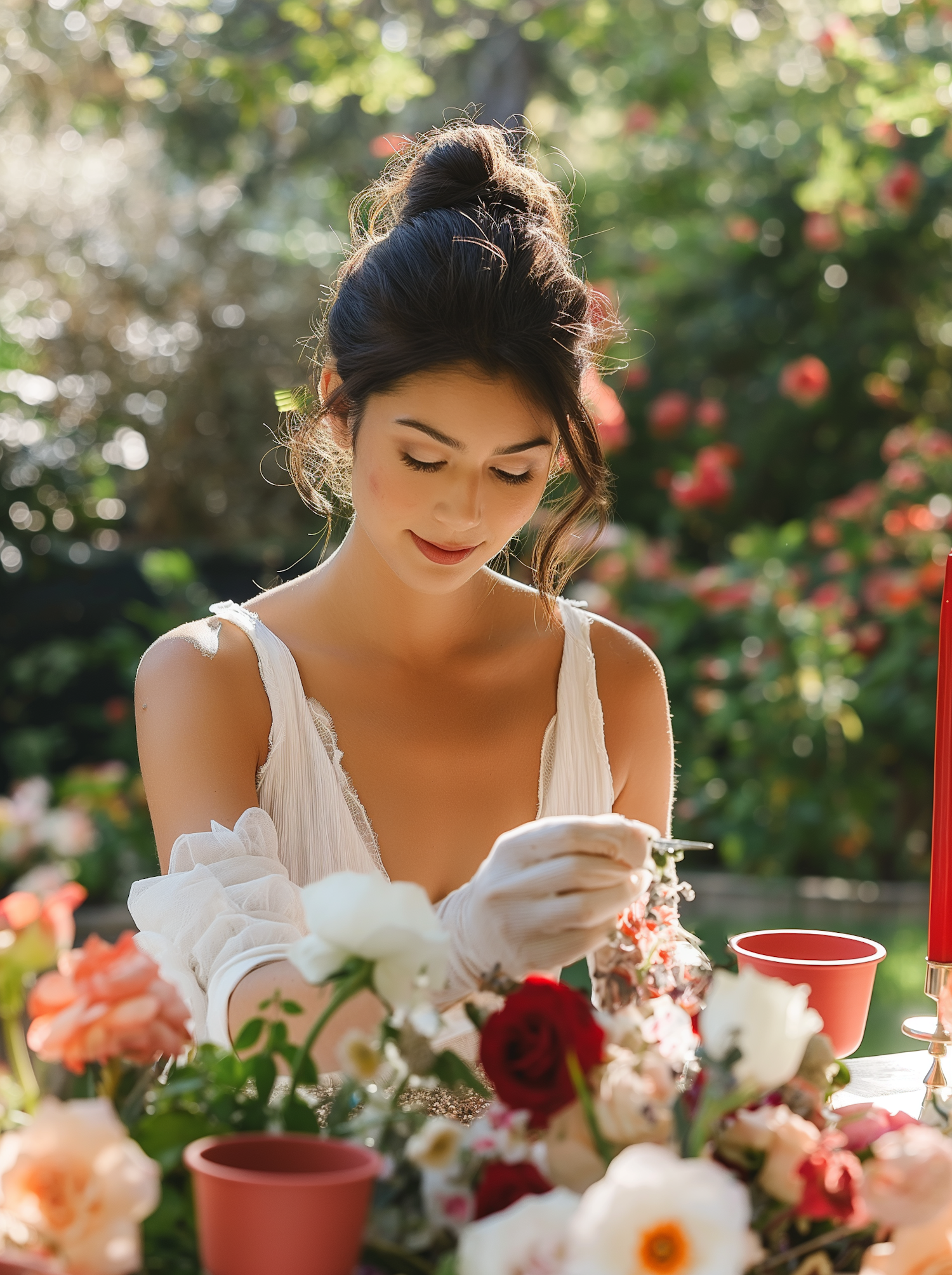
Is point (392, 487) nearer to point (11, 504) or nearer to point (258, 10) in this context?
Result: point (11, 504)

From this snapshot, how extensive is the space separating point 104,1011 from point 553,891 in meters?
0.30

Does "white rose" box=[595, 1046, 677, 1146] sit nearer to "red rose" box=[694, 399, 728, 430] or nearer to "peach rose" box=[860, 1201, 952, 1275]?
"peach rose" box=[860, 1201, 952, 1275]

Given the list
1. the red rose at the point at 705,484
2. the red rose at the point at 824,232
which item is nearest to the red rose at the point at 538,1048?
the red rose at the point at 705,484

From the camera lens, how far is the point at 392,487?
4.82 feet

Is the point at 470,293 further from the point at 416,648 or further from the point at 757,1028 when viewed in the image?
the point at 757,1028

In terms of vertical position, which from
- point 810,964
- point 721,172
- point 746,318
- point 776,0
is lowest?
point 810,964

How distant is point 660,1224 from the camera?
0.54 m

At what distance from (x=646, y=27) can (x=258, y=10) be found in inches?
80.0

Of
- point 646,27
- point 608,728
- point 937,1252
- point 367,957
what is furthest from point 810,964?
point 646,27

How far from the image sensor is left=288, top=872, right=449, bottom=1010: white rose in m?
0.65

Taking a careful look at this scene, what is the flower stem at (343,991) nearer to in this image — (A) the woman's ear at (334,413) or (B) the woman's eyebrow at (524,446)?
(B) the woman's eyebrow at (524,446)

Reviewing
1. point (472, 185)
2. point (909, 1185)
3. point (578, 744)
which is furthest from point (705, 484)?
point (909, 1185)

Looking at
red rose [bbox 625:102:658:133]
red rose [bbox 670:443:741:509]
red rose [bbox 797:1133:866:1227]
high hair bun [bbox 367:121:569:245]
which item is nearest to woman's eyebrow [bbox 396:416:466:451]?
high hair bun [bbox 367:121:569:245]

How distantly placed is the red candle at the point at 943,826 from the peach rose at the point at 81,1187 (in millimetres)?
635
